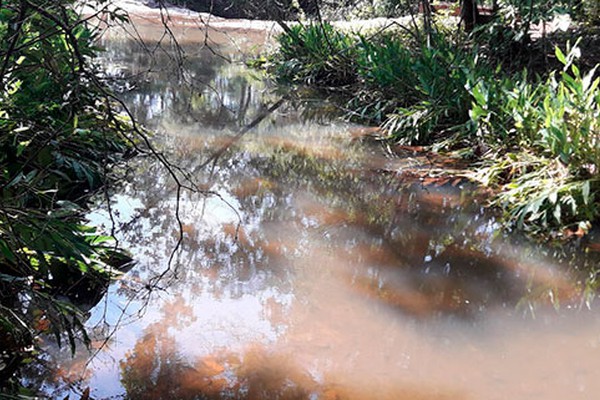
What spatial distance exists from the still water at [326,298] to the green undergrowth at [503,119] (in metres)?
0.33

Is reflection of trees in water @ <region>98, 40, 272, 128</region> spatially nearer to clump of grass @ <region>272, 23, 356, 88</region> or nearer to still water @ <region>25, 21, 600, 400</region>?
clump of grass @ <region>272, 23, 356, 88</region>

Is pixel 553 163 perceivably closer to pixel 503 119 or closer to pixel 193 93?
pixel 503 119

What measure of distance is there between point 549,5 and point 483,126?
2.58m

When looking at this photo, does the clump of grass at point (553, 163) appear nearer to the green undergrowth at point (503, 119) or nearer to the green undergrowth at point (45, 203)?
the green undergrowth at point (503, 119)

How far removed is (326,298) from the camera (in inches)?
130

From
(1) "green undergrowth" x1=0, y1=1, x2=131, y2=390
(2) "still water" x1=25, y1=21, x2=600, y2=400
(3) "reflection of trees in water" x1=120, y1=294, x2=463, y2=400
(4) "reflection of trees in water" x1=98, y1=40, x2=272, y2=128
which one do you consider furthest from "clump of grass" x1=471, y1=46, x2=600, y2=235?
(1) "green undergrowth" x1=0, y1=1, x2=131, y2=390

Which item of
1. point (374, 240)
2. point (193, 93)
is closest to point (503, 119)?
point (374, 240)

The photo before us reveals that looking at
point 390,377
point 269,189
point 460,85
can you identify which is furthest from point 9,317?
point 460,85

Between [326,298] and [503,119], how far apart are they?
9.87 feet

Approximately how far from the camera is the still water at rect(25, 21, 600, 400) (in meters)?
2.56

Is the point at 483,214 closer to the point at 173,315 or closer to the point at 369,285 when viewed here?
the point at 369,285

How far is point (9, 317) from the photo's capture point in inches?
90.7

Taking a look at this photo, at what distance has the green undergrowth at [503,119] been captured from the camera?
4172 mm

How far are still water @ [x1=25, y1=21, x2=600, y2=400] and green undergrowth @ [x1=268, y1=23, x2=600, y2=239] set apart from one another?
13.0 inches
